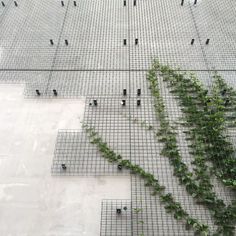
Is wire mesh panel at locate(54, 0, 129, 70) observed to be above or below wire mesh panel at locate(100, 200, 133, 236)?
above

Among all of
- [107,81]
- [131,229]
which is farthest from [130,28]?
[131,229]

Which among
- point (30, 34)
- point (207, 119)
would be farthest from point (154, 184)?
point (30, 34)

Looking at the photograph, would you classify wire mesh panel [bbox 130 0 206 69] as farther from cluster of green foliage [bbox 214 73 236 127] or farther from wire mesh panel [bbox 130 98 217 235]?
wire mesh panel [bbox 130 98 217 235]

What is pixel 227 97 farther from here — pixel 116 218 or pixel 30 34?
pixel 30 34

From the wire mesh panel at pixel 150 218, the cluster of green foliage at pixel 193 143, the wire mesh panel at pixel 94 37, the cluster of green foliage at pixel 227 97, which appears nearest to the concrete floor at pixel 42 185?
the wire mesh panel at pixel 150 218

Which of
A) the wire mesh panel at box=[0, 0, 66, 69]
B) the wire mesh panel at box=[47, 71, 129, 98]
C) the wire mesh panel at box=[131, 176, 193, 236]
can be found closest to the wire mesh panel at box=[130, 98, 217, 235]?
the wire mesh panel at box=[131, 176, 193, 236]

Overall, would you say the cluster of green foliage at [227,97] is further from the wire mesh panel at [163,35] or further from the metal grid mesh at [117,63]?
the wire mesh panel at [163,35]
